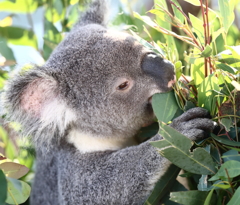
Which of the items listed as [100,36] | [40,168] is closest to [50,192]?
[40,168]

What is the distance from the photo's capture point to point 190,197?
1.36 metres

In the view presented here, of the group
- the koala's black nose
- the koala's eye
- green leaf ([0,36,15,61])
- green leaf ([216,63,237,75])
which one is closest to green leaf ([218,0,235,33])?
green leaf ([216,63,237,75])

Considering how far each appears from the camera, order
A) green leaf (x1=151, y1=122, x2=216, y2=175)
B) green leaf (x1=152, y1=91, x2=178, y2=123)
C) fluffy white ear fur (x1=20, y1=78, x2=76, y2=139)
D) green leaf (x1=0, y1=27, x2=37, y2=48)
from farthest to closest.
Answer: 1. green leaf (x1=0, y1=27, x2=37, y2=48)
2. fluffy white ear fur (x1=20, y1=78, x2=76, y2=139)
3. green leaf (x1=152, y1=91, x2=178, y2=123)
4. green leaf (x1=151, y1=122, x2=216, y2=175)

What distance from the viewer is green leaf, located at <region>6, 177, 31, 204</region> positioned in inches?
54.0

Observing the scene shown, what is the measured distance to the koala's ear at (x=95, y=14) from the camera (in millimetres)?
2381

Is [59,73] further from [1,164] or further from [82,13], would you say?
[82,13]

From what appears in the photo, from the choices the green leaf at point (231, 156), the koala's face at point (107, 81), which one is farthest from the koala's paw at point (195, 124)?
the koala's face at point (107, 81)

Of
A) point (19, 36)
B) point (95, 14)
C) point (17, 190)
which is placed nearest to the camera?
point (17, 190)

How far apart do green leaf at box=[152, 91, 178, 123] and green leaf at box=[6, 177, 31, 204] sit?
66 centimetres

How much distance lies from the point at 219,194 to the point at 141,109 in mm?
651

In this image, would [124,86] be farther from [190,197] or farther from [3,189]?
[3,189]

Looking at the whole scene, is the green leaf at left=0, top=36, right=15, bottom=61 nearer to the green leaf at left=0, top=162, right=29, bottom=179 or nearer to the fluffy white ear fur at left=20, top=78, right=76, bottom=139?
the fluffy white ear fur at left=20, top=78, right=76, bottom=139

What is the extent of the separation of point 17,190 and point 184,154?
72cm

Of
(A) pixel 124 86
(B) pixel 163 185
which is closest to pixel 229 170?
(B) pixel 163 185
